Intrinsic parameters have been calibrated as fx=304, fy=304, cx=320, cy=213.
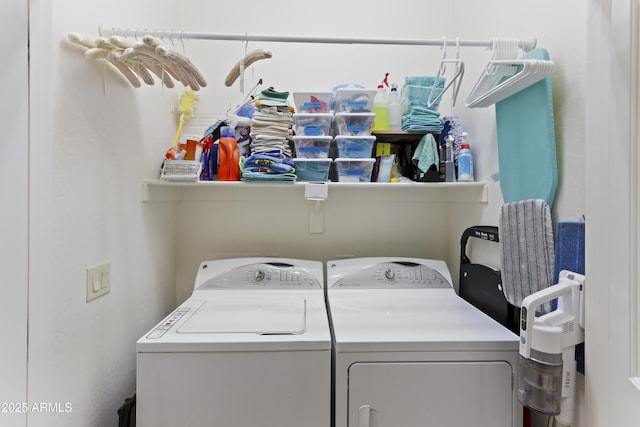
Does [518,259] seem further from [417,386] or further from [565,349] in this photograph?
[417,386]

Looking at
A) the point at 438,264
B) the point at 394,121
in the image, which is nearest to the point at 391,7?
the point at 394,121

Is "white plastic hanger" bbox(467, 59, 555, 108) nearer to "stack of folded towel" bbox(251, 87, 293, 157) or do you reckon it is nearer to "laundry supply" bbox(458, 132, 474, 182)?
"laundry supply" bbox(458, 132, 474, 182)

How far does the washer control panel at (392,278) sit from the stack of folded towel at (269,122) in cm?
82

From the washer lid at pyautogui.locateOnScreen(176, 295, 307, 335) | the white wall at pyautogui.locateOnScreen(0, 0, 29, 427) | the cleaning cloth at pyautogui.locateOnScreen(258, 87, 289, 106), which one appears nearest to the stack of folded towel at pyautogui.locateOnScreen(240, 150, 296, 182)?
the cleaning cloth at pyautogui.locateOnScreen(258, 87, 289, 106)

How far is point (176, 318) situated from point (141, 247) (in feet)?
1.50

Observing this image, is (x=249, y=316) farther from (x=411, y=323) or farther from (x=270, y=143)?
(x=270, y=143)

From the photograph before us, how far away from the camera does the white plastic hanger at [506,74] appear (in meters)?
1.01

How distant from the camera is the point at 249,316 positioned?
1312mm

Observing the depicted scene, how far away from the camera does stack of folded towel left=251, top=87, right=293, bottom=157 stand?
1.60 metres

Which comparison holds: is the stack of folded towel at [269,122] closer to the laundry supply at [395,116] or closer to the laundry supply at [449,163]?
the laundry supply at [395,116]

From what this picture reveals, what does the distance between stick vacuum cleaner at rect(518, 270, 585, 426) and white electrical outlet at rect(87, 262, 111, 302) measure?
1483 millimetres

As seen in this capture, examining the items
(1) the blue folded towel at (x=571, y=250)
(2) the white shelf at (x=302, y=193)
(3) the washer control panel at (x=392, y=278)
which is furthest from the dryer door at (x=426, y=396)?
(2) the white shelf at (x=302, y=193)

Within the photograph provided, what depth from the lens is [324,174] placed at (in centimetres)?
164

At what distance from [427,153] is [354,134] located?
42cm
